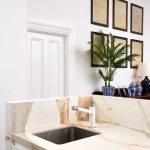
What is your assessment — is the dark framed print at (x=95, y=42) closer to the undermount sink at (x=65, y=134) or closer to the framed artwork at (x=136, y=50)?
the framed artwork at (x=136, y=50)

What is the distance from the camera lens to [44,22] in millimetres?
3211

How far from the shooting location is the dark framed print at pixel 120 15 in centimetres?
431

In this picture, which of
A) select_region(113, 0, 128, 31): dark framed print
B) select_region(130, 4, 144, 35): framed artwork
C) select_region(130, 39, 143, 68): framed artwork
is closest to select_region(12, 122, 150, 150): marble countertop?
select_region(113, 0, 128, 31): dark framed print

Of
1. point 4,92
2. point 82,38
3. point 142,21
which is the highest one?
point 142,21

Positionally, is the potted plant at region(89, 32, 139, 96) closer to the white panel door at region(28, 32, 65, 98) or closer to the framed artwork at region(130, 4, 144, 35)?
the white panel door at region(28, 32, 65, 98)

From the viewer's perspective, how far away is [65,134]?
1779mm

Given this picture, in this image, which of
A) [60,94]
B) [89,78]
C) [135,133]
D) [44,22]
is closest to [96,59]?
[89,78]

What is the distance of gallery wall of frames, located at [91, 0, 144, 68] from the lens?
12.9 ft

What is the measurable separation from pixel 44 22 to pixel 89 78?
47.9 inches

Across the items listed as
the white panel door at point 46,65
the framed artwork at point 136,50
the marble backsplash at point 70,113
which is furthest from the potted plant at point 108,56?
the marble backsplash at point 70,113

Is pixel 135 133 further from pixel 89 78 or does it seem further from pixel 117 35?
pixel 117 35

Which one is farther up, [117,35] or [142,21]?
[142,21]

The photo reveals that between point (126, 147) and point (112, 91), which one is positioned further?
point (112, 91)

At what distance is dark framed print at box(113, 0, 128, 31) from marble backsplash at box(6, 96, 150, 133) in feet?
8.91
